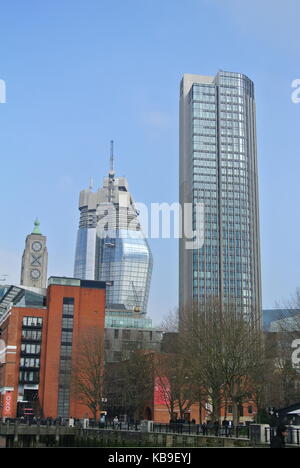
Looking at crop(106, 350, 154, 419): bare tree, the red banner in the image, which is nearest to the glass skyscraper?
the red banner

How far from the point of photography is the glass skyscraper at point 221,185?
584 ft

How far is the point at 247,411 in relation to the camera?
323 feet

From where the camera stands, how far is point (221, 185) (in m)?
185

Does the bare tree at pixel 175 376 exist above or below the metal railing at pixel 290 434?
above

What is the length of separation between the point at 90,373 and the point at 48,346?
56.4 ft

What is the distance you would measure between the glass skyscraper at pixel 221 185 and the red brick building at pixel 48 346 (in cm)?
6027

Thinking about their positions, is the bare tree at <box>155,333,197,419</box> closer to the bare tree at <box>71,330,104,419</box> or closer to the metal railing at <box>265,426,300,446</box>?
the bare tree at <box>71,330,104,419</box>

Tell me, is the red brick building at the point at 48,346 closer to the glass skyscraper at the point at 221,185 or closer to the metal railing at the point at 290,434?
the glass skyscraper at the point at 221,185

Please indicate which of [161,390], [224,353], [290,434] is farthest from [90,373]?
[290,434]

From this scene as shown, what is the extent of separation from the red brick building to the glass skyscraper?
60.3 metres

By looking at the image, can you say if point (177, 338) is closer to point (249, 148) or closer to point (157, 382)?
point (157, 382)

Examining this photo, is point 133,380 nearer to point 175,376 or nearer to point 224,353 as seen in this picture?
point 175,376

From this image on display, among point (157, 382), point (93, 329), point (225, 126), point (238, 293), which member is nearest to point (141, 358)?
point (157, 382)

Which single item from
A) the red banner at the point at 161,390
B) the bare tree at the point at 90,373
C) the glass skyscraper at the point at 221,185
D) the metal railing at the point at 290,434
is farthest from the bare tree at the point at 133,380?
the glass skyscraper at the point at 221,185
